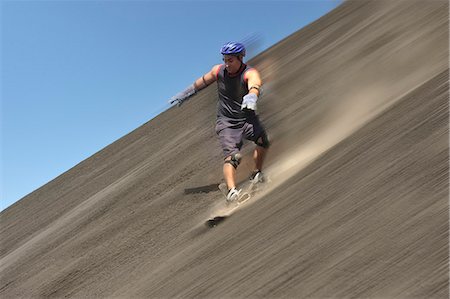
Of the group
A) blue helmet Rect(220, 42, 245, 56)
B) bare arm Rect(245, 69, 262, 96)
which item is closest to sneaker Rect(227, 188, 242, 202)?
bare arm Rect(245, 69, 262, 96)

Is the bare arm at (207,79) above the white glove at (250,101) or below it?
above

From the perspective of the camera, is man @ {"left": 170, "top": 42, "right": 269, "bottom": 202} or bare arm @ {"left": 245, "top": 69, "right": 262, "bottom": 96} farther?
man @ {"left": 170, "top": 42, "right": 269, "bottom": 202}

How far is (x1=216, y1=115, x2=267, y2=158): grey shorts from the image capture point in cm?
418

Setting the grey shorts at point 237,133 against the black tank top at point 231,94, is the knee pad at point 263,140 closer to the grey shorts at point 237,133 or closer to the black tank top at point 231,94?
the grey shorts at point 237,133

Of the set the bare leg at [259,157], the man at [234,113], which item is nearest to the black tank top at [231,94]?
the man at [234,113]

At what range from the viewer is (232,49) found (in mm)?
3971

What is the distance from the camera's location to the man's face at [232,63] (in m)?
4.02

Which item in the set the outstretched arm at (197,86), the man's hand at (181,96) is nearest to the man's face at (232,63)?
the outstretched arm at (197,86)

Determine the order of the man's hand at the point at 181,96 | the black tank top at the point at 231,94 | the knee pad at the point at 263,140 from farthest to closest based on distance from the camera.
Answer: the man's hand at the point at 181,96
the knee pad at the point at 263,140
the black tank top at the point at 231,94

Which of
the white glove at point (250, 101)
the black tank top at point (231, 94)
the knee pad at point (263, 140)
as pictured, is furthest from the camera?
the knee pad at point (263, 140)

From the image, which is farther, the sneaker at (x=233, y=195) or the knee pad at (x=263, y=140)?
the knee pad at (x=263, y=140)

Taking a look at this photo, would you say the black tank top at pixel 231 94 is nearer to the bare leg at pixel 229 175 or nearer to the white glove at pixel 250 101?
the white glove at pixel 250 101

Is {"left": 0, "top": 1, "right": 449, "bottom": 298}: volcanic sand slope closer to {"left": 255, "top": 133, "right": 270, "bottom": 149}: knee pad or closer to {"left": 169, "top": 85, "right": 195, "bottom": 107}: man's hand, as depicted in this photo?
{"left": 255, "top": 133, "right": 270, "bottom": 149}: knee pad

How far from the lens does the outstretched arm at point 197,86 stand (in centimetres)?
432
